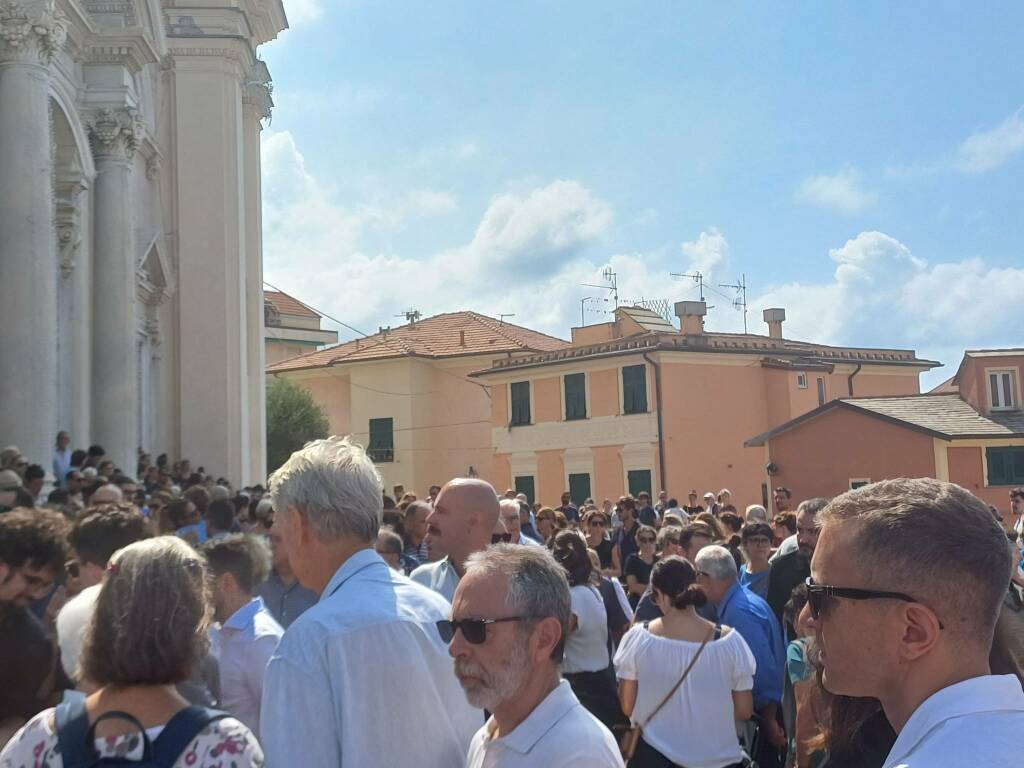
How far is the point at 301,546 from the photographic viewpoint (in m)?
3.36

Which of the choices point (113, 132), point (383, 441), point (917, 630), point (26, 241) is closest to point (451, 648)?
point (917, 630)

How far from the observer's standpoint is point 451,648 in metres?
3.09

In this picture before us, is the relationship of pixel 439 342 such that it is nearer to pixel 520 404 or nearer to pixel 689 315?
pixel 520 404

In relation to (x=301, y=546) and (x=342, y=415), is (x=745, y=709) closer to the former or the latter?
(x=301, y=546)

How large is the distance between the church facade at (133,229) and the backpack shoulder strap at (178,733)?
12.1 metres

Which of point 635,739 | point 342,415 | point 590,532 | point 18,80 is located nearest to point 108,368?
point 18,80

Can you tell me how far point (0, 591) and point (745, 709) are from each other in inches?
141

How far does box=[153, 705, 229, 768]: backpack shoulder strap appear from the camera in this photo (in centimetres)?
286

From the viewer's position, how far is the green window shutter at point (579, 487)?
140 ft

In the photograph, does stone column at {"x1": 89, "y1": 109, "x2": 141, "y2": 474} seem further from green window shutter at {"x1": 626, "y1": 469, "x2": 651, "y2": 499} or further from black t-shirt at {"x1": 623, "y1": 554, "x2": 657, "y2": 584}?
green window shutter at {"x1": 626, "y1": 469, "x2": 651, "y2": 499}

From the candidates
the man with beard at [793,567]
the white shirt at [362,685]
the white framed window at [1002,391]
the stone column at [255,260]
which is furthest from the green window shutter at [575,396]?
the white shirt at [362,685]

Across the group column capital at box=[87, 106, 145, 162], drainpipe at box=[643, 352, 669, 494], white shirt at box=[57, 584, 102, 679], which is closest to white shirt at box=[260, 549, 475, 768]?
white shirt at box=[57, 584, 102, 679]

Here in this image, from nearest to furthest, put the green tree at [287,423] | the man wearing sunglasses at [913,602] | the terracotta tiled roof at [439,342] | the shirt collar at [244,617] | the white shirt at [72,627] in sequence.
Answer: the man wearing sunglasses at [913,602] < the white shirt at [72,627] < the shirt collar at [244,617] < the green tree at [287,423] < the terracotta tiled roof at [439,342]

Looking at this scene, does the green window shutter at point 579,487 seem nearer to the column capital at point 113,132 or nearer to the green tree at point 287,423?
the green tree at point 287,423
